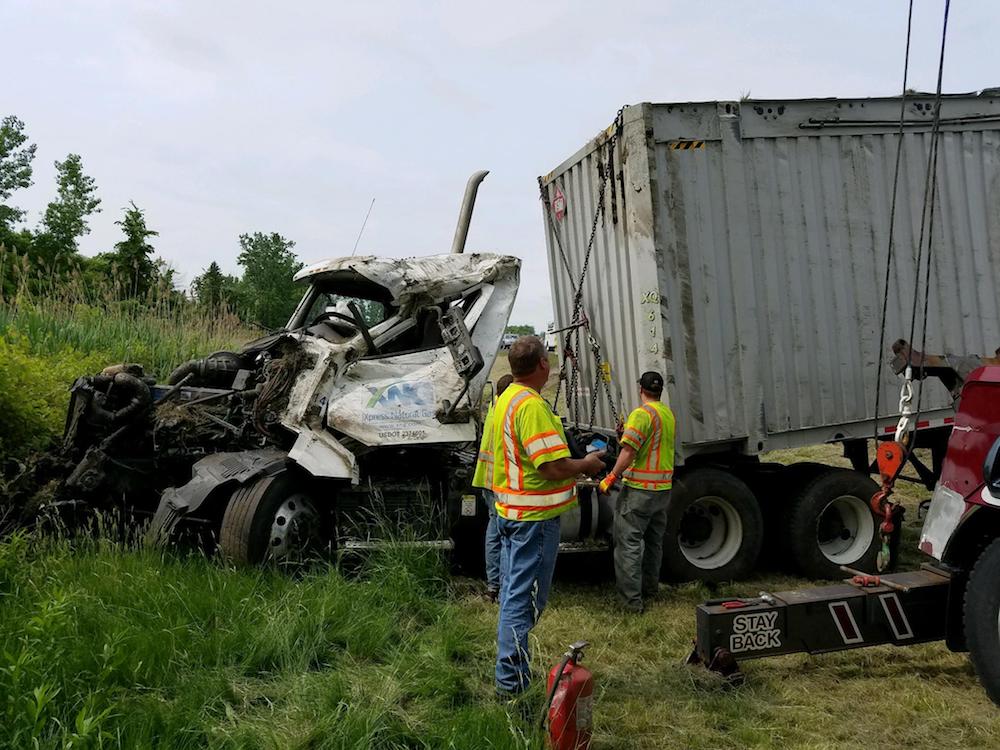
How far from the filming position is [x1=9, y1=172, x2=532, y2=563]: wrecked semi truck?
16.9 ft

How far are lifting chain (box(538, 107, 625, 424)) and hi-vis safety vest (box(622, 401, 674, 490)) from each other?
1252mm

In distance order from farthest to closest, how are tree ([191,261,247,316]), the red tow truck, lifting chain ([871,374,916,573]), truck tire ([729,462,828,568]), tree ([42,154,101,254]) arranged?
tree ([42,154,101,254]) → tree ([191,261,247,316]) → truck tire ([729,462,828,568]) → lifting chain ([871,374,916,573]) → the red tow truck

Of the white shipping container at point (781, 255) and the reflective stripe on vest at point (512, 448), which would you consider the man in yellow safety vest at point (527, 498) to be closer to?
the reflective stripe on vest at point (512, 448)

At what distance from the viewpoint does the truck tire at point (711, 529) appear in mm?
5871

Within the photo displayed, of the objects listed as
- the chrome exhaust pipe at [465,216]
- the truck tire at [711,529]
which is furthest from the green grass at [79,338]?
the truck tire at [711,529]

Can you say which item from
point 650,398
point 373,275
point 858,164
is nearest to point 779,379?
point 650,398

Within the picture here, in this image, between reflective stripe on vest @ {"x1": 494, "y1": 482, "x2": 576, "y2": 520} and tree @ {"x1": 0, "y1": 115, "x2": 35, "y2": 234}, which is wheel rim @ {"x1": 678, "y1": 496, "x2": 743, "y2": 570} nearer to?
reflective stripe on vest @ {"x1": 494, "y1": 482, "x2": 576, "y2": 520}

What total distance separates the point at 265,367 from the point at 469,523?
180cm

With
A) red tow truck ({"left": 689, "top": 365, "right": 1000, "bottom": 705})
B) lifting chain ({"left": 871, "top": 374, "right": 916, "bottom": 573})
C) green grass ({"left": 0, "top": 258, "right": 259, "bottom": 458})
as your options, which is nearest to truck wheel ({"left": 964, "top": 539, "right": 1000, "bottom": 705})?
red tow truck ({"left": 689, "top": 365, "right": 1000, "bottom": 705})

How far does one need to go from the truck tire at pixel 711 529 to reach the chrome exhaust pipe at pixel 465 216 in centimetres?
280

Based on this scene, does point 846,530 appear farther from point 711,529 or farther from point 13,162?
point 13,162

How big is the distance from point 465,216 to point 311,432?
9.09 feet

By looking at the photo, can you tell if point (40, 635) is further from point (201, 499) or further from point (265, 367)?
point (265, 367)

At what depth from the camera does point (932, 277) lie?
638 cm
